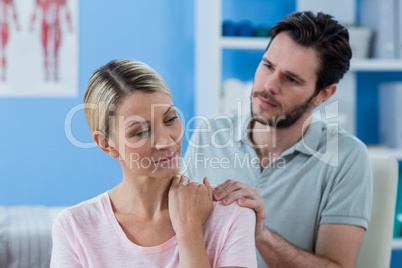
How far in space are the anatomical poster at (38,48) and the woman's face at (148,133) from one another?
1777 millimetres

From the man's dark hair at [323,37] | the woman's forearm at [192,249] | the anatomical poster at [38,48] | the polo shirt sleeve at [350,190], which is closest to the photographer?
the woman's forearm at [192,249]

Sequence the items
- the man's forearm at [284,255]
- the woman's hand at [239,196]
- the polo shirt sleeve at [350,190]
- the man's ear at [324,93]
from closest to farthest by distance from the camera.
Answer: the woman's hand at [239,196], the man's forearm at [284,255], the polo shirt sleeve at [350,190], the man's ear at [324,93]

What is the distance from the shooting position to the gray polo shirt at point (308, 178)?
1651 millimetres

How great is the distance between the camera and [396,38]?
2898 mm

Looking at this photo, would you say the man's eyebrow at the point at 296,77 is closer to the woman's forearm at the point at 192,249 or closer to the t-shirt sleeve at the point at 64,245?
the woman's forearm at the point at 192,249

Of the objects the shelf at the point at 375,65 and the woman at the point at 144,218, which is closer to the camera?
the woman at the point at 144,218

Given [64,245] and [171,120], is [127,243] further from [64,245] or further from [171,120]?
[171,120]

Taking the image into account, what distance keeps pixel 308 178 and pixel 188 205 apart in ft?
1.85

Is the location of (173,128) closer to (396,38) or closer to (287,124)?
(287,124)

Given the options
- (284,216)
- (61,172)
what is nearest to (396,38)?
(284,216)

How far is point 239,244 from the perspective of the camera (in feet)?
4.01

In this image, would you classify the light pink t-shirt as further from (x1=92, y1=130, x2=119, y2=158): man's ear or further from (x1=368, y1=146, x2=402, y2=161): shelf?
(x1=368, y1=146, x2=402, y2=161): shelf

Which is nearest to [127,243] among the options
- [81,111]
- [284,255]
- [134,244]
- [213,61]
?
[134,244]

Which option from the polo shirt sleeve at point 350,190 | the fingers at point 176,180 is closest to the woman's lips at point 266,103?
the polo shirt sleeve at point 350,190
